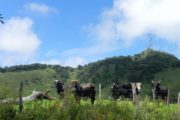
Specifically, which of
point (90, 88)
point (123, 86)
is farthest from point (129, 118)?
point (123, 86)

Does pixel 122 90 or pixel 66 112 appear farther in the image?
pixel 122 90

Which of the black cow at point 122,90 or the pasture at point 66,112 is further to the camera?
the black cow at point 122,90

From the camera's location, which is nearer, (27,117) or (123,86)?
(27,117)

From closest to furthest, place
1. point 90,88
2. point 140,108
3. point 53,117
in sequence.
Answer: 1. point 53,117
2. point 140,108
3. point 90,88

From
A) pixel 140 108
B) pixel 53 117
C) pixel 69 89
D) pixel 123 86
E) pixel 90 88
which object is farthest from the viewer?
pixel 123 86

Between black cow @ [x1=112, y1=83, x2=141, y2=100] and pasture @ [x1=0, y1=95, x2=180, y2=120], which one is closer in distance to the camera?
pasture @ [x1=0, y1=95, x2=180, y2=120]

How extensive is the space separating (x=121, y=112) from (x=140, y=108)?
7.72 ft

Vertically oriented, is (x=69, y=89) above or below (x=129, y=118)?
above

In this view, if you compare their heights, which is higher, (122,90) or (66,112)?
(122,90)

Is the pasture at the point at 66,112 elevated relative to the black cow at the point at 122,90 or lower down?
lower down

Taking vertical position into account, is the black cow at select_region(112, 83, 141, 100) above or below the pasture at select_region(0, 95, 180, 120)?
above

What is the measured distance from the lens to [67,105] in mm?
18891

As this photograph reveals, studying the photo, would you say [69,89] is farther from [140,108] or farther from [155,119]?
[155,119]

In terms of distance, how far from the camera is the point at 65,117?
17688 mm
